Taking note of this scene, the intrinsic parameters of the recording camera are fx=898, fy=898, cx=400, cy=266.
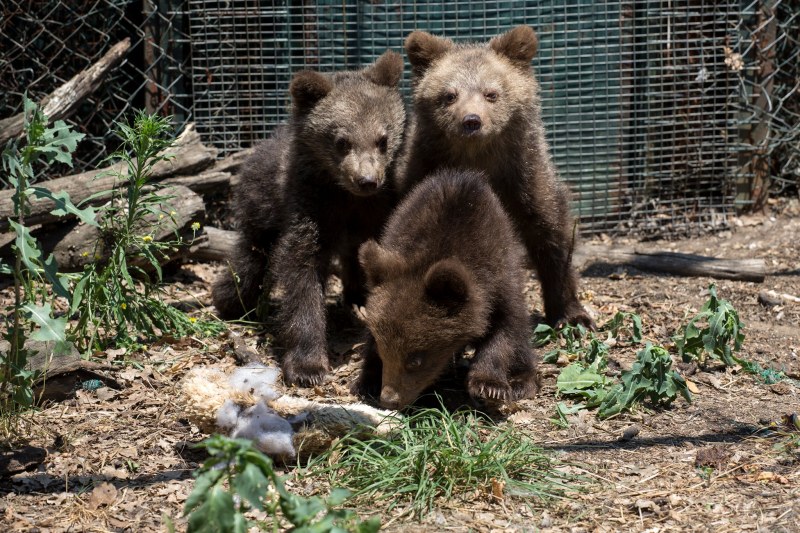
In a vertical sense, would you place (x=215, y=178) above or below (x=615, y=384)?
above

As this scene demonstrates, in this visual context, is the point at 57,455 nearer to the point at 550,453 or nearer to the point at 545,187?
the point at 550,453

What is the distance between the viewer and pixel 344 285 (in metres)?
7.15

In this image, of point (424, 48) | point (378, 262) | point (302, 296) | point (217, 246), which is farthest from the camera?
point (217, 246)

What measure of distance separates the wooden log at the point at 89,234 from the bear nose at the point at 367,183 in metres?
1.73

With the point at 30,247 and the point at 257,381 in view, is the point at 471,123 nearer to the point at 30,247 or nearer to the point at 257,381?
the point at 257,381

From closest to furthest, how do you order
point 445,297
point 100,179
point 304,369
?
point 445,297, point 304,369, point 100,179

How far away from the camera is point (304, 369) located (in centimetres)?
575

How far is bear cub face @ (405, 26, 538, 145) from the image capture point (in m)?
6.18

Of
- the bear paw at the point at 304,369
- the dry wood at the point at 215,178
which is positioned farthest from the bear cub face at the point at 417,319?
the dry wood at the point at 215,178

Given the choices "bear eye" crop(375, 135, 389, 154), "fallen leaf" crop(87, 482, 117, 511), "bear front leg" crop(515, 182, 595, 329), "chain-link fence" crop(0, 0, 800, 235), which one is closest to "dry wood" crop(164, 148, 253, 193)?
"chain-link fence" crop(0, 0, 800, 235)

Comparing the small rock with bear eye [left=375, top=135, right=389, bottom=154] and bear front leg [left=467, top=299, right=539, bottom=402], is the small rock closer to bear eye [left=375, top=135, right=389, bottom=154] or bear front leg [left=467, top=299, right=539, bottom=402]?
bear front leg [left=467, top=299, right=539, bottom=402]

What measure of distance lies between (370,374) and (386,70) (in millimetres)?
2320

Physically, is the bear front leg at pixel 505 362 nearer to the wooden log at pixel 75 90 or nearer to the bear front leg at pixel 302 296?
the bear front leg at pixel 302 296

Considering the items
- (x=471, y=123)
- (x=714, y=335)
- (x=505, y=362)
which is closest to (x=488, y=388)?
(x=505, y=362)
